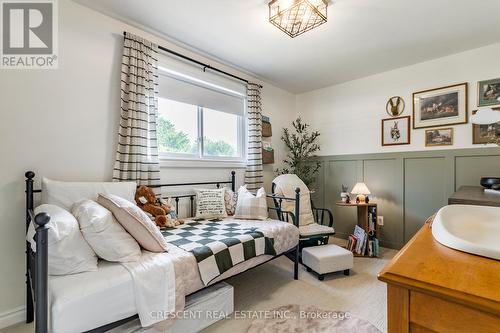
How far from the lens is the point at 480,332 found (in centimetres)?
49

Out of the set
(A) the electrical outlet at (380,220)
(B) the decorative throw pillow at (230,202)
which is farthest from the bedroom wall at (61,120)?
(A) the electrical outlet at (380,220)

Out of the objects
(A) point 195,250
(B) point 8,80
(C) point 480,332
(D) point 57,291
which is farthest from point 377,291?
(B) point 8,80

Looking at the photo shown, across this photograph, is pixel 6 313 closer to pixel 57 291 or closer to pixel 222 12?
pixel 57 291

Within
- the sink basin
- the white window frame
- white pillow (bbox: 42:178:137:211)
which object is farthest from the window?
the sink basin

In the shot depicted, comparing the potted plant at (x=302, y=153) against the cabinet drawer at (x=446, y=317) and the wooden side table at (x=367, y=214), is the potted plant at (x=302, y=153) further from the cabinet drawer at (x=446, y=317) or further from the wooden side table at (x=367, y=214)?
the cabinet drawer at (x=446, y=317)

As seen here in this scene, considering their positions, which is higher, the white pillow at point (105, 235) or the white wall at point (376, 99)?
the white wall at point (376, 99)

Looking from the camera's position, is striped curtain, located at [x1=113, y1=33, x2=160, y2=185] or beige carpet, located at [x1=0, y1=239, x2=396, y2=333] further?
striped curtain, located at [x1=113, y1=33, x2=160, y2=185]

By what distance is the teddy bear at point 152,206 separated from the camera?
2.10 meters

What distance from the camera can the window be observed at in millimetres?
2603

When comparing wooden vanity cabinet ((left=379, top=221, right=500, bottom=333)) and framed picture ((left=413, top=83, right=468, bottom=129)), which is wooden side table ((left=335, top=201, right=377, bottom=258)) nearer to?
framed picture ((left=413, top=83, right=468, bottom=129))

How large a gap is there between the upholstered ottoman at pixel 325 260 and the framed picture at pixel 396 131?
1741mm

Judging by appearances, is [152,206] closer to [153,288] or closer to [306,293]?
[153,288]

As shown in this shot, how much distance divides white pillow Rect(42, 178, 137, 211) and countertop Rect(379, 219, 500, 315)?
1.95 metres

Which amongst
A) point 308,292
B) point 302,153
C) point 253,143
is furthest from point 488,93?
point 308,292
